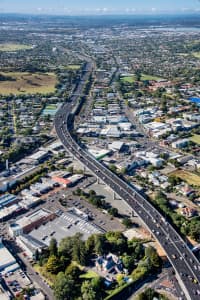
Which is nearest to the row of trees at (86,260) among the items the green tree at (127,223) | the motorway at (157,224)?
the motorway at (157,224)

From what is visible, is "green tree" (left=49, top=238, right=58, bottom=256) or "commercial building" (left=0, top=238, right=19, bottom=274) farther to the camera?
"green tree" (left=49, top=238, right=58, bottom=256)

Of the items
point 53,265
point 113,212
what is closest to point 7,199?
point 113,212

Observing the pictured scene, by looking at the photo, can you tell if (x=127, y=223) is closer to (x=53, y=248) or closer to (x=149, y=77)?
(x=53, y=248)

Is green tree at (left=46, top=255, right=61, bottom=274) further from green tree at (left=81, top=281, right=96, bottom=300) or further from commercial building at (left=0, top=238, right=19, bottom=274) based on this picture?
green tree at (left=81, top=281, right=96, bottom=300)

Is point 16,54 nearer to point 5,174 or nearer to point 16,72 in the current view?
point 16,72

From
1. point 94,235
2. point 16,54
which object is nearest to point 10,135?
point 94,235

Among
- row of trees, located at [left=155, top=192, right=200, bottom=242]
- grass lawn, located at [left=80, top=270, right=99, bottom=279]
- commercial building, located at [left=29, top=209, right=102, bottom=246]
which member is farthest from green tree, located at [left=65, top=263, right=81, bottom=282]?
Answer: row of trees, located at [left=155, top=192, right=200, bottom=242]

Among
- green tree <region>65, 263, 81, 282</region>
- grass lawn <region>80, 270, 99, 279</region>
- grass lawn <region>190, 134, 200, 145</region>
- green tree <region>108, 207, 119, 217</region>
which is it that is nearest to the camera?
green tree <region>65, 263, 81, 282</region>

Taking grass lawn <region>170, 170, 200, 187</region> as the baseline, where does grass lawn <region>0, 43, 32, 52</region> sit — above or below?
above
